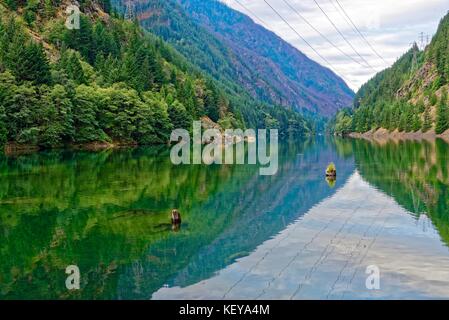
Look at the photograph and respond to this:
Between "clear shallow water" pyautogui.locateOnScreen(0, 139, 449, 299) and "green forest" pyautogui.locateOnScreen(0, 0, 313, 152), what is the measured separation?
40138 mm

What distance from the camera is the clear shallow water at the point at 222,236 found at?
23.8 m

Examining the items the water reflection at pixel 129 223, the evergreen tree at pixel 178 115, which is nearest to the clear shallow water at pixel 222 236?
the water reflection at pixel 129 223

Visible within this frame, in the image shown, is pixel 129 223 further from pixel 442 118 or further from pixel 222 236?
pixel 442 118

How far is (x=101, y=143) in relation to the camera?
119312 mm

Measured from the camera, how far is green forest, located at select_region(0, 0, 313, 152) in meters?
99.3

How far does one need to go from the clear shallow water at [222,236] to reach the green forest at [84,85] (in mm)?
40138

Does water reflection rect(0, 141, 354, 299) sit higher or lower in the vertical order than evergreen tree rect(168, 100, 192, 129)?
lower

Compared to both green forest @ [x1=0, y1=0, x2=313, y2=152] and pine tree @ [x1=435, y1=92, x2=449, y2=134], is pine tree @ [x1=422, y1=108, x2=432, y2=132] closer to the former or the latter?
pine tree @ [x1=435, y1=92, x2=449, y2=134]

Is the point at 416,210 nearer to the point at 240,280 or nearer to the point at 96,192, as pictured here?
the point at 240,280

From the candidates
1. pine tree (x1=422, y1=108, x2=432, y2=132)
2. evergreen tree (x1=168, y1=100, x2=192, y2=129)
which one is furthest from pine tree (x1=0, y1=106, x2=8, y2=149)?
pine tree (x1=422, y1=108, x2=432, y2=132)

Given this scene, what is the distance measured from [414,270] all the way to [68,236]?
20269mm

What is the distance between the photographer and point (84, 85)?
11806cm
